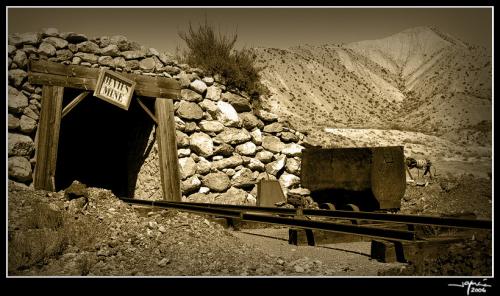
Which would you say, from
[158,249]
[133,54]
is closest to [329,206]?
Answer: [158,249]

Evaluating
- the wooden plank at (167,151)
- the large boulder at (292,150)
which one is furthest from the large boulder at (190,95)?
the large boulder at (292,150)

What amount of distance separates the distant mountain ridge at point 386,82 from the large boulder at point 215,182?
20636 mm

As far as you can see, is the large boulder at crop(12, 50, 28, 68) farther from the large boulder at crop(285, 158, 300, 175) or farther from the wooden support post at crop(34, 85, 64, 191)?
the large boulder at crop(285, 158, 300, 175)

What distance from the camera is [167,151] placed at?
28.1 ft

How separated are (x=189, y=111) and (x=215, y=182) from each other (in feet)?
5.01

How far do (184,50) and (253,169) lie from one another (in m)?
3.29

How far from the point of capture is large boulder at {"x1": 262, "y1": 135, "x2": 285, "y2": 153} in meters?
9.59

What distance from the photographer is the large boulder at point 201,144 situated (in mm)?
8867

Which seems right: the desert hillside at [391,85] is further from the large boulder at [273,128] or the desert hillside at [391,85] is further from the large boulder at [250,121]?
the large boulder at [250,121]

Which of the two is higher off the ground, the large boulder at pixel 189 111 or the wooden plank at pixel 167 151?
the large boulder at pixel 189 111

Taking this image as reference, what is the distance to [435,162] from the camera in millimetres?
16812

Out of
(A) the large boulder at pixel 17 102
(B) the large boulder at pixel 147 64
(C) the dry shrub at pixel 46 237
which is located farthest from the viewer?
(B) the large boulder at pixel 147 64

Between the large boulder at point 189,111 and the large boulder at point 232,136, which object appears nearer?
the large boulder at point 189,111
